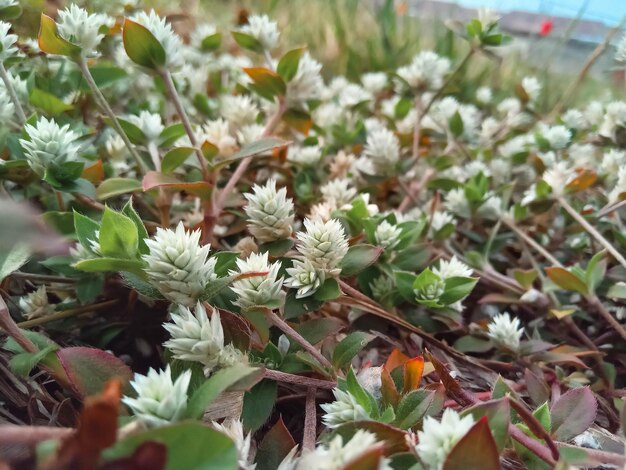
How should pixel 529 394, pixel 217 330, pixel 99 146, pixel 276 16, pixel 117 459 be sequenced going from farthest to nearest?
pixel 276 16 → pixel 99 146 → pixel 529 394 → pixel 217 330 → pixel 117 459

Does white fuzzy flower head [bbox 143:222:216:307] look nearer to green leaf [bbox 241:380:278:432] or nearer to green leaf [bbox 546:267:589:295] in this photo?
green leaf [bbox 241:380:278:432]

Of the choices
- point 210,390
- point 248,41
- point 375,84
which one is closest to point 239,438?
point 210,390

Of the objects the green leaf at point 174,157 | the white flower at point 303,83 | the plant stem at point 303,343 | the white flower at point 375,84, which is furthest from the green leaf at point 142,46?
the white flower at point 375,84

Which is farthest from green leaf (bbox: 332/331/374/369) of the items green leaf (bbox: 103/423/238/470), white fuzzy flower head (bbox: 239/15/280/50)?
white fuzzy flower head (bbox: 239/15/280/50)

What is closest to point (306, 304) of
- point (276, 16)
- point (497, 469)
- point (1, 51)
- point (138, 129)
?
point (497, 469)

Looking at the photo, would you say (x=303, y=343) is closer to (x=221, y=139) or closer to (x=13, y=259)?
(x=13, y=259)

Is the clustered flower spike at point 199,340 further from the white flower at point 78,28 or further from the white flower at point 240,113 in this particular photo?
the white flower at point 240,113

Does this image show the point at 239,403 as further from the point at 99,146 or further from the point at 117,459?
the point at 99,146
